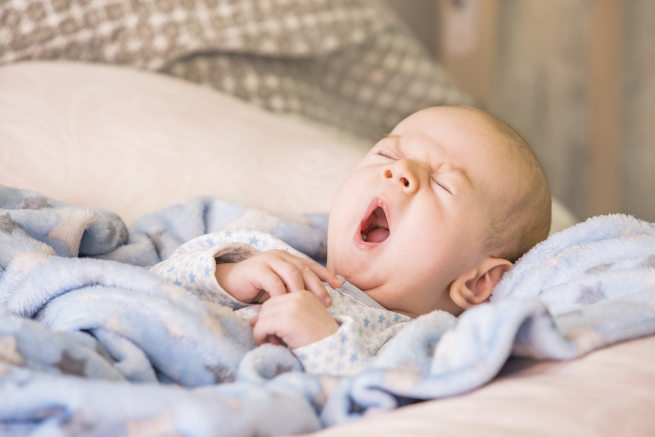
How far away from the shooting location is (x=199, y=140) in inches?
46.4

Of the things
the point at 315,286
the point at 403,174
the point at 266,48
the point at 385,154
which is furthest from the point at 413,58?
the point at 315,286

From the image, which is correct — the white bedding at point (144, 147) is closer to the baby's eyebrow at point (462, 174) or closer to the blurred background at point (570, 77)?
the baby's eyebrow at point (462, 174)

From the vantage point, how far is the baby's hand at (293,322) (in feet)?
2.29

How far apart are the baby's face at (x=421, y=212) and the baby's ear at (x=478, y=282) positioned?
1 cm

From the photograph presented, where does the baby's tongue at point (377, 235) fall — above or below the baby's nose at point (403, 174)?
below

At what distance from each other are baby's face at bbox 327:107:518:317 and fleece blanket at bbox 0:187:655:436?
0.11 meters

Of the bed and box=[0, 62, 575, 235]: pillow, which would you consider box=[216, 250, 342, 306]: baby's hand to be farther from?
box=[0, 62, 575, 235]: pillow

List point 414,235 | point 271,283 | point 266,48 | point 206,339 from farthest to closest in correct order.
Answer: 1. point 266,48
2. point 414,235
3. point 271,283
4. point 206,339

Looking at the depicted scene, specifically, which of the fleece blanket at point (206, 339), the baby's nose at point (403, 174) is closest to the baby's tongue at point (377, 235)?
the baby's nose at point (403, 174)

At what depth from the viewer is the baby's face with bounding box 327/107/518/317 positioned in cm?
89

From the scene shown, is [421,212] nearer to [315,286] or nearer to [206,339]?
[315,286]

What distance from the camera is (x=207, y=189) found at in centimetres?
114

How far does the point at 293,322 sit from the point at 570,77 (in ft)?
7.30

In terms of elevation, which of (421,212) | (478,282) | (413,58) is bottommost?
(478,282)
